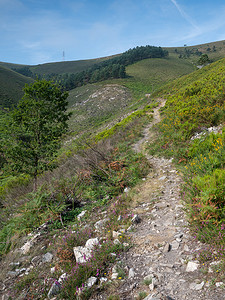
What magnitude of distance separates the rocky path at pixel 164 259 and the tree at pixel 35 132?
8.63 metres

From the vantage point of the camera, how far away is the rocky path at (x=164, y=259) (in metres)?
2.07

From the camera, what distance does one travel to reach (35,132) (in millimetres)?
12625

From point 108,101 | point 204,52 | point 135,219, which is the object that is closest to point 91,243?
point 135,219

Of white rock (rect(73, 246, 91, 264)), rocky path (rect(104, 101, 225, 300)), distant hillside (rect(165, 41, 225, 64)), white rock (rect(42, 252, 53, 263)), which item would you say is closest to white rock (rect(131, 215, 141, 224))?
rocky path (rect(104, 101, 225, 300))

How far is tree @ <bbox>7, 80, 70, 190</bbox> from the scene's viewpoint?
38.7 ft

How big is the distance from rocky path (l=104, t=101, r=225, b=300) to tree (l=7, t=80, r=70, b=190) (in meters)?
8.63

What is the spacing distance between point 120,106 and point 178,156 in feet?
144

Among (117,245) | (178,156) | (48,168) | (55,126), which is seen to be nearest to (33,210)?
(117,245)

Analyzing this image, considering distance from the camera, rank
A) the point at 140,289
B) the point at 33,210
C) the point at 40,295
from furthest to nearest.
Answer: the point at 33,210, the point at 40,295, the point at 140,289

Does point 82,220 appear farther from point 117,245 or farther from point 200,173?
point 200,173

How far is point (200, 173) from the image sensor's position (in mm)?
3691

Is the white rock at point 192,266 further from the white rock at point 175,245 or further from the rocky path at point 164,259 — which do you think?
the white rock at point 175,245

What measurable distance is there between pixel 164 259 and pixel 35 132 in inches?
479

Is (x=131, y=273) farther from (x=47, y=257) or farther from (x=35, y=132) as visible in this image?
(x=35, y=132)
